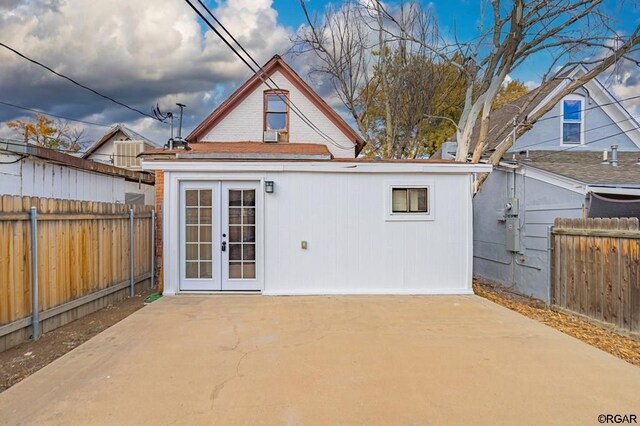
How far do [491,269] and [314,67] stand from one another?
1164 centimetres

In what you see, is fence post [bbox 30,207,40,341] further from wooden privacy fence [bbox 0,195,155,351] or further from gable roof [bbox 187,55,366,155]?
gable roof [bbox 187,55,366,155]

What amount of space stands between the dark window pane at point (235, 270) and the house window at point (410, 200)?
323cm

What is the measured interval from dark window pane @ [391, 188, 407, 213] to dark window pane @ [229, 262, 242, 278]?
322 centimetres

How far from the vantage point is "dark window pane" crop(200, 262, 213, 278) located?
769 centimetres

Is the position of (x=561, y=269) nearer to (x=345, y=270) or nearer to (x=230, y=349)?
(x=345, y=270)

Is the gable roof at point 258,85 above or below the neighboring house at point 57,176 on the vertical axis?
above

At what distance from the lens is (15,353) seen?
15.2 feet

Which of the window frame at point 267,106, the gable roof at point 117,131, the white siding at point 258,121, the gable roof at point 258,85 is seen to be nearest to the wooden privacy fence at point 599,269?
the gable roof at point 258,85

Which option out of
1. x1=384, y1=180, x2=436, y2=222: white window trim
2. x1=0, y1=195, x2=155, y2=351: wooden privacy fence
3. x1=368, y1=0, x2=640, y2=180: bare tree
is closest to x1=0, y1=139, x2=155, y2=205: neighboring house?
x1=0, y1=195, x2=155, y2=351: wooden privacy fence

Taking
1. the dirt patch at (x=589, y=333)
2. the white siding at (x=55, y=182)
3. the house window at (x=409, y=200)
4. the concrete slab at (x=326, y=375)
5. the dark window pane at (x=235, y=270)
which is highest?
the white siding at (x=55, y=182)

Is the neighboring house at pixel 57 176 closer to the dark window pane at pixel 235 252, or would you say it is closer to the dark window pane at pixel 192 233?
the dark window pane at pixel 192 233

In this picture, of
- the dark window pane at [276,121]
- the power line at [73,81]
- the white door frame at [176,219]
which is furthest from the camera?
the dark window pane at [276,121]

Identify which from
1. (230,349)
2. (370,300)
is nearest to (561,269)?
(370,300)

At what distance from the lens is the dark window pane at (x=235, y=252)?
7.68 m
